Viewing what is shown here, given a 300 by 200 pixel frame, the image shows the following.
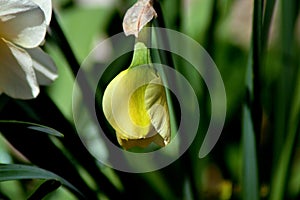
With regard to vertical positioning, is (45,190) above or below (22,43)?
below

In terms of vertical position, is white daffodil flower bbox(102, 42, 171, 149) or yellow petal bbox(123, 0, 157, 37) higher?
yellow petal bbox(123, 0, 157, 37)

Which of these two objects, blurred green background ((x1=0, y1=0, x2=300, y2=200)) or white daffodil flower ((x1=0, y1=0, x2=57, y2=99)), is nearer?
white daffodil flower ((x1=0, y1=0, x2=57, y2=99))

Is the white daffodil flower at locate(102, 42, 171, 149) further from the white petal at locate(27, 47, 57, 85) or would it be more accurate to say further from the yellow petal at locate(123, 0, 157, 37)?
the white petal at locate(27, 47, 57, 85)

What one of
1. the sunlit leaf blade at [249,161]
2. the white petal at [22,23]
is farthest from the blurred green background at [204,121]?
the white petal at [22,23]

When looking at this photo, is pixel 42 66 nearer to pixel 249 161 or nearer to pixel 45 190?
pixel 45 190

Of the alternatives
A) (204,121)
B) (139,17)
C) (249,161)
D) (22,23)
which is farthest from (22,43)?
(204,121)

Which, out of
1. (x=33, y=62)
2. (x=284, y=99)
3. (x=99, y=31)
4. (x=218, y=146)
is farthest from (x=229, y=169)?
(x=33, y=62)

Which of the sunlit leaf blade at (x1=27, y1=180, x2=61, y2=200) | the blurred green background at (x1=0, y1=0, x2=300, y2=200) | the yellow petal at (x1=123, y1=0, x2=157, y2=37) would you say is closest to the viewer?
the yellow petal at (x1=123, y1=0, x2=157, y2=37)

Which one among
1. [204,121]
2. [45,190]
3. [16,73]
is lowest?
[204,121]

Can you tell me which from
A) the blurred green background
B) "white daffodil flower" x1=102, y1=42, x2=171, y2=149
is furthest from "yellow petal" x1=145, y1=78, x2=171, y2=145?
the blurred green background
